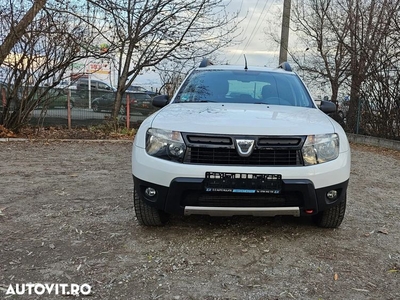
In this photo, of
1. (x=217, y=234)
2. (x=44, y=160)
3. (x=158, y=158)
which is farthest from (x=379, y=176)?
(x=44, y=160)

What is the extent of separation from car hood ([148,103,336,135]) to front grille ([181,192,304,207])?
0.52 metres

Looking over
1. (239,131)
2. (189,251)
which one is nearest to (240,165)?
(239,131)

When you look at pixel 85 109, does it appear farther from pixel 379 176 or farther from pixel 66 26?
pixel 379 176

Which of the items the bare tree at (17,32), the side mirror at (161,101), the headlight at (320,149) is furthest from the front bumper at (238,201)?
the bare tree at (17,32)

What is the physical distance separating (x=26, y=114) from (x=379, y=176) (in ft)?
28.3

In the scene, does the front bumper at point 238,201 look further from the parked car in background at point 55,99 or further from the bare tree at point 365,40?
the bare tree at point 365,40

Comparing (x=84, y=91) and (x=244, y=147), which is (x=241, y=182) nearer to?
(x=244, y=147)

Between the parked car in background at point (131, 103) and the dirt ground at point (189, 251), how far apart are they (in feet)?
24.3

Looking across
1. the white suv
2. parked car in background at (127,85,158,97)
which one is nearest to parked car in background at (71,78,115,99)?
parked car in background at (127,85,158,97)

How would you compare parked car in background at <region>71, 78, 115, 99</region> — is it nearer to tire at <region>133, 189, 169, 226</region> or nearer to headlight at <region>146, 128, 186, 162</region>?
tire at <region>133, 189, 169, 226</region>

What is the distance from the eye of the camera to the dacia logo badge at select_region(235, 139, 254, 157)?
298cm

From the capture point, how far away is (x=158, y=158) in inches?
122

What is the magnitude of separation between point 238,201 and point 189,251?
0.57m

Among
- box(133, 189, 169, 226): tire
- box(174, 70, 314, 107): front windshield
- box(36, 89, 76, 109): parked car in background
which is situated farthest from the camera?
box(36, 89, 76, 109): parked car in background
